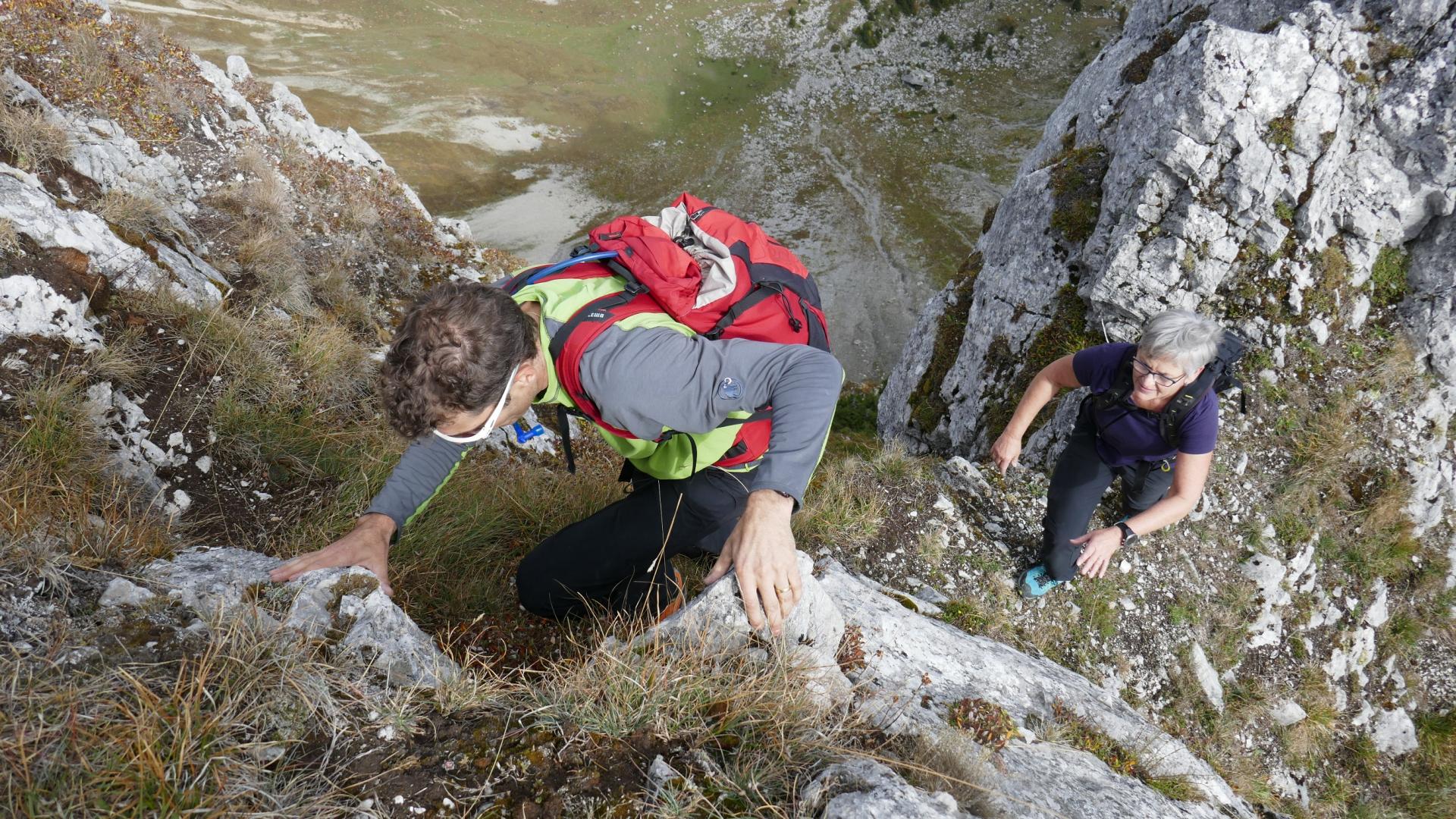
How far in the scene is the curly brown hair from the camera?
292 centimetres

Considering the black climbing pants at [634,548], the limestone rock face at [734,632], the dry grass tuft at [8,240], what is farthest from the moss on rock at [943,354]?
the dry grass tuft at [8,240]

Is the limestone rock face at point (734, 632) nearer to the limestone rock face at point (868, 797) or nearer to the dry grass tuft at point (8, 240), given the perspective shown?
the limestone rock face at point (868, 797)

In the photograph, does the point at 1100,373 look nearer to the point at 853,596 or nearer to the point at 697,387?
the point at 853,596

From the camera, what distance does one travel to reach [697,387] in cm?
309

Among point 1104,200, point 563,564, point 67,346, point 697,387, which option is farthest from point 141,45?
point 1104,200

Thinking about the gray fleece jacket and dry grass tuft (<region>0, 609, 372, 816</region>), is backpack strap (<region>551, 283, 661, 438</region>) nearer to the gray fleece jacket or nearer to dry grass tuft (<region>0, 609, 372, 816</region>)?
the gray fleece jacket

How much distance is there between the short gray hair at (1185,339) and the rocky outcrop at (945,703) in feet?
7.74

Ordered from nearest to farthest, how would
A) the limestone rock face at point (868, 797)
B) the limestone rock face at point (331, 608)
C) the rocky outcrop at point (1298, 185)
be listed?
the limestone rock face at point (868, 797), the limestone rock face at point (331, 608), the rocky outcrop at point (1298, 185)

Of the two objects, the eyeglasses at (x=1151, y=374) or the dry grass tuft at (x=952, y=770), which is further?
the eyeglasses at (x=1151, y=374)

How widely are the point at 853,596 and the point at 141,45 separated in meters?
16.3

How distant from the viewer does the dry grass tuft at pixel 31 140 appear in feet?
21.5

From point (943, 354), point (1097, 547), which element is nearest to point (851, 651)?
point (1097, 547)

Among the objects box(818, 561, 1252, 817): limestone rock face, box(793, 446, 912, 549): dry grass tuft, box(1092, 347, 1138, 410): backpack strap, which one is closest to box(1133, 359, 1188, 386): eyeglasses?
box(1092, 347, 1138, 410): backpack strap

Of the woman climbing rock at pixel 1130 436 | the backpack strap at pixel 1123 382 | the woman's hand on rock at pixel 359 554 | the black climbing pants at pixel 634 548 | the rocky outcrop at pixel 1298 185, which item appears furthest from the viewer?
the rocky outcrop at pixel 1298 185
